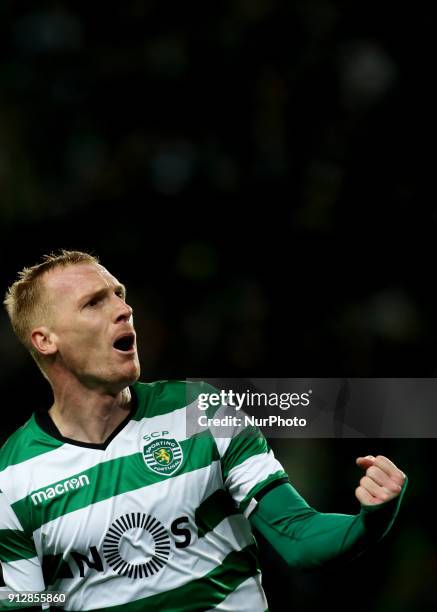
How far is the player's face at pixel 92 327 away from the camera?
9.61 ft

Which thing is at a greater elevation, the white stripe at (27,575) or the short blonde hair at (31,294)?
the short blonde hair at (31,294)

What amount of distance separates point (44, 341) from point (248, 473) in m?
0.72

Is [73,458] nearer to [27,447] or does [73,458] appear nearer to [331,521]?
[27,447]

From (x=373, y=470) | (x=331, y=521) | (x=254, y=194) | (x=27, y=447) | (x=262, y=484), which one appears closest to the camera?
(x=373, y=470)

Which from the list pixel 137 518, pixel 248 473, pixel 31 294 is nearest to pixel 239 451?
pixel 248 473

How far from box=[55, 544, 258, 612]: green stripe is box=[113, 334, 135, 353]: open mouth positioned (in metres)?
0.67

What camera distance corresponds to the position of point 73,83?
5.91 metres

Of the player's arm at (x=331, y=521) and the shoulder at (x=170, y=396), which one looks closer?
the player's arm at (x=331, y=521)

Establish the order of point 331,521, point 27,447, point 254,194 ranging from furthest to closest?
point 254,194 < point 27,447 < point 331,521

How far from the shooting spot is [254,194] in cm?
566

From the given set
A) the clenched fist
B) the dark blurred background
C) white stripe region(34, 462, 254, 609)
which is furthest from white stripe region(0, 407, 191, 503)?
the dark blurred background

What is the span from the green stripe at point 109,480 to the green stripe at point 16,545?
4 cm

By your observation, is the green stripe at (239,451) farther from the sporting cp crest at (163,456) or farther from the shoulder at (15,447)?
the shoulder at (15,447)

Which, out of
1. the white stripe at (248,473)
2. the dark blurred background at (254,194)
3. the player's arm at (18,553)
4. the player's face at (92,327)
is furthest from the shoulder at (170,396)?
the dark blurred background at (254,194)
